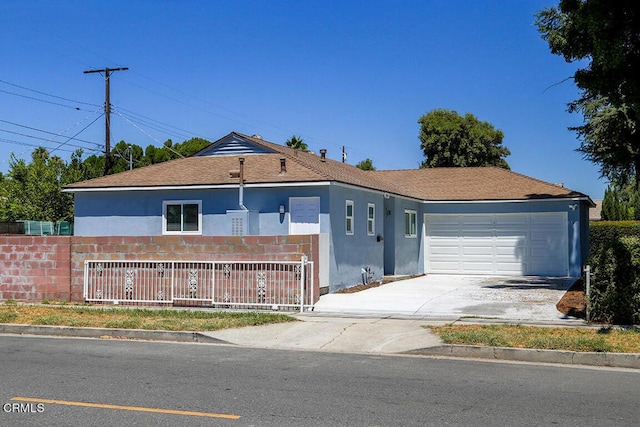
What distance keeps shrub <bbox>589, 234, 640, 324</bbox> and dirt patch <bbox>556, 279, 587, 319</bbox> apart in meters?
1.06

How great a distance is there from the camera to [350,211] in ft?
71.4

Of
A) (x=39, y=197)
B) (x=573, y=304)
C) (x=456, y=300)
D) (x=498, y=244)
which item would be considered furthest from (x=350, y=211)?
(x=39, y=197)

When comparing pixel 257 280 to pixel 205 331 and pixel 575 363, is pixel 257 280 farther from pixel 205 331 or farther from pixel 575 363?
pixel 575 363

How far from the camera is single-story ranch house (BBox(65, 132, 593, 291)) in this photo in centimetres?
2088

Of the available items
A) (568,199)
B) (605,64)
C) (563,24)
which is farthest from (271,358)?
(568,199)

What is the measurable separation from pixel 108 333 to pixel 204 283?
4.07 meters

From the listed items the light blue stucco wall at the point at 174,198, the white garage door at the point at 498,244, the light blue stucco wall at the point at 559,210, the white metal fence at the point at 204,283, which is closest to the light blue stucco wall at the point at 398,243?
the white garage door at the point at 498,244

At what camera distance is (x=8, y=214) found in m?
41.7

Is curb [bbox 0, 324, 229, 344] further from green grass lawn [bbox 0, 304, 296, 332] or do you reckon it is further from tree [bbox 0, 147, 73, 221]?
tree [bbox 0, 147, 73, 221]

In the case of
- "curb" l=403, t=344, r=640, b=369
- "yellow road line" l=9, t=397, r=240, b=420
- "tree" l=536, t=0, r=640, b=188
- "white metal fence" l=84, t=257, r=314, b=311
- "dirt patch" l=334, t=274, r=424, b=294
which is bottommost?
"curb" l=403, t=344, r=640, b=369

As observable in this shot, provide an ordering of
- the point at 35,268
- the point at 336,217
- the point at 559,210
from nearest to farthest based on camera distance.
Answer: the point at 35,268 → the point at 336,217 → the point at 559,210

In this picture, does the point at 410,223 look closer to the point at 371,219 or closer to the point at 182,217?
the point at 371,219

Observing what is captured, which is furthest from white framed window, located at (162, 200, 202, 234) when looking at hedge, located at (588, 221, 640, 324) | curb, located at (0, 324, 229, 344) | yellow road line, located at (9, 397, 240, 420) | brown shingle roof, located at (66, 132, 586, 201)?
yellow road line, located at (9, 397, 240, 420)

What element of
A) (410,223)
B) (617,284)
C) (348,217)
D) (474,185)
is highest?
(474,185)
